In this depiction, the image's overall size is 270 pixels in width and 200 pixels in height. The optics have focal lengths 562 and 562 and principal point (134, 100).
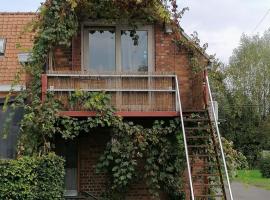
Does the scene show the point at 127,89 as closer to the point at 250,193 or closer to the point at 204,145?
the point at 204,145

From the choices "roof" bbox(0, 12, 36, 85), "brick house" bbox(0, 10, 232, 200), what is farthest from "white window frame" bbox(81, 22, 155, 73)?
"roof" bbox(0, 12, 36, 85)

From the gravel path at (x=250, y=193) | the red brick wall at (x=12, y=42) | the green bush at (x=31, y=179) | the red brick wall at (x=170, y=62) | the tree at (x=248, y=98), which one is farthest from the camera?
the tree at (x=248, y=98)

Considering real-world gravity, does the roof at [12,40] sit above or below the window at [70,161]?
above

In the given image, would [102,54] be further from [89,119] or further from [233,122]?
[233,122]

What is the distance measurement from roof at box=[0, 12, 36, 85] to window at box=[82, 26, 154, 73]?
123 inches

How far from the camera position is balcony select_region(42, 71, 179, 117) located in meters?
15.8

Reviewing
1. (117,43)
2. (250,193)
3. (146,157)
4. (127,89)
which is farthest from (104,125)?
(250,193)

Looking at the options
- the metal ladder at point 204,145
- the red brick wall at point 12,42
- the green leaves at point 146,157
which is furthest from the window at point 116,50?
the red brick wall at point 12,42

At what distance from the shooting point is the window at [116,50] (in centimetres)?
1720

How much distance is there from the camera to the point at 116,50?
17281 mm

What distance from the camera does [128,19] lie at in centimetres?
1712

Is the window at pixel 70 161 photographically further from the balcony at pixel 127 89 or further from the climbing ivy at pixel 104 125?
the balcony at pixel 127 89

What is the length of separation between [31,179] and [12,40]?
8604 mm

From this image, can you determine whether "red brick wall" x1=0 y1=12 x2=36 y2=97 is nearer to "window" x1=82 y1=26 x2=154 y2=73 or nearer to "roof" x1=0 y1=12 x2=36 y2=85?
"roof" x1=0 y1=12 x2=36 y2=85
